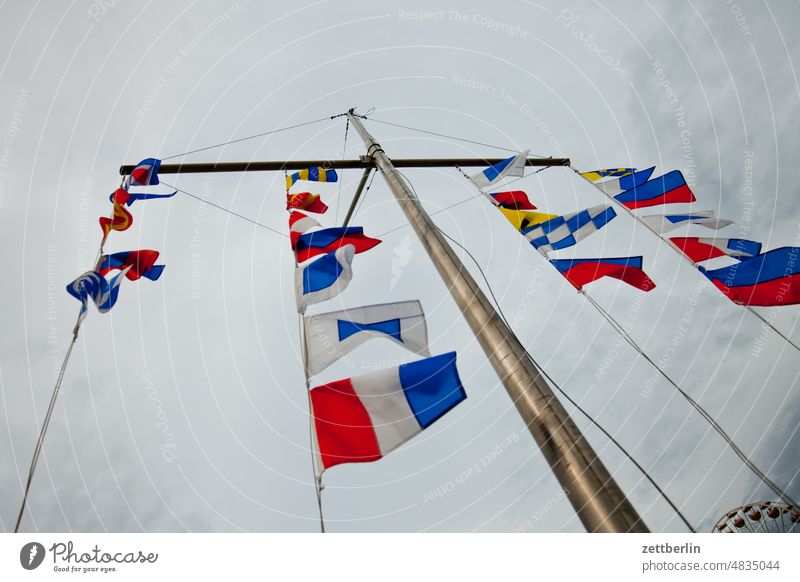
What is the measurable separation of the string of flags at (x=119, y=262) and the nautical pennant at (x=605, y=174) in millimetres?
9214

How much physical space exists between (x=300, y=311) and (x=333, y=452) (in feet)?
7.63

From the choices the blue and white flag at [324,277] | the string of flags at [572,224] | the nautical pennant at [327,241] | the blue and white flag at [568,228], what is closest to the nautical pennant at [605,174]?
the string of flags at [572,224]

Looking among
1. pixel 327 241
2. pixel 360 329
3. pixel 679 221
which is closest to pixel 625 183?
pixel 679 221

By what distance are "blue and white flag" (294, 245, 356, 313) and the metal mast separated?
1956 mm

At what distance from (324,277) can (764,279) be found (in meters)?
7.78

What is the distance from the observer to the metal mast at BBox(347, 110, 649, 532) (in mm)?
2803

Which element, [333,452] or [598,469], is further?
[333,452]

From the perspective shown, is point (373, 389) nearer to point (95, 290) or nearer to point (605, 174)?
point (95, 290)

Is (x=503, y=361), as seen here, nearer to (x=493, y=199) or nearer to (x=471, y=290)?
(x=471, y=290)

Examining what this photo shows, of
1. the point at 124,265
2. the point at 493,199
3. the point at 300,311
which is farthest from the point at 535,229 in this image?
the point at 124,265

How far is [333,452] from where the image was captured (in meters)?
4.38

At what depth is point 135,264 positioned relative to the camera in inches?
295
